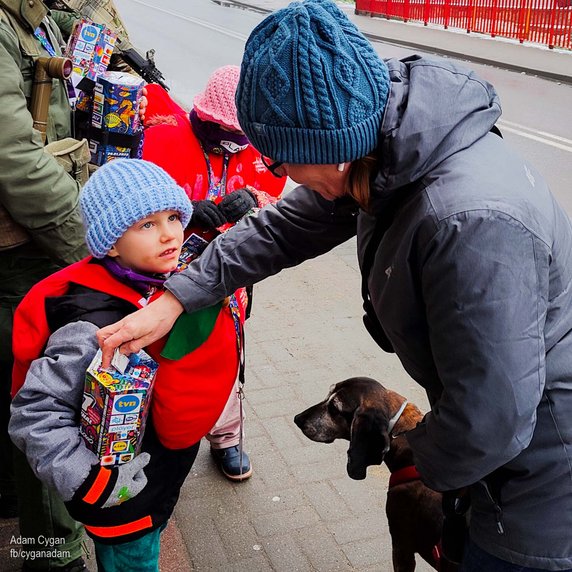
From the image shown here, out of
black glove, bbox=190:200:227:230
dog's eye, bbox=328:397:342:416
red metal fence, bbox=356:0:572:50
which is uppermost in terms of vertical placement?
black glove, bbox=190:200:227:230

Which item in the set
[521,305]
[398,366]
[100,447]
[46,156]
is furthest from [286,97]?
[398,366]

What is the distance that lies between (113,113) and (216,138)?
46cm

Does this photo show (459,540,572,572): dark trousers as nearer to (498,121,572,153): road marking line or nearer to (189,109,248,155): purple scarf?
(189,109,248,155): purple scarf

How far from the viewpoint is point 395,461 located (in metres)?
2.73

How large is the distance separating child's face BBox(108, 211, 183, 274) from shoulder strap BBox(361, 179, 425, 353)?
63 centimetres

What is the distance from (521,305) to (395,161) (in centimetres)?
38

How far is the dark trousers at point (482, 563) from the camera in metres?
1.81

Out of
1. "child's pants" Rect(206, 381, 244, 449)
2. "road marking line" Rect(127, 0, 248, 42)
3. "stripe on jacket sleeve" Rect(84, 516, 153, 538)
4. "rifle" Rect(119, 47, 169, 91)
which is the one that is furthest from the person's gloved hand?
"road marking line" Rect(127, 0, 248, 42)

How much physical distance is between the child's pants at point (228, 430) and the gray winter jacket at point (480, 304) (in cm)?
180

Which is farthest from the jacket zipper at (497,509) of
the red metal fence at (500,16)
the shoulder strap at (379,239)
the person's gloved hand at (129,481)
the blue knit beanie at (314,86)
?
the red metal fence at (500,16)

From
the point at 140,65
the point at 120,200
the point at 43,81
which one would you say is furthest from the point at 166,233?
the point at 140,65

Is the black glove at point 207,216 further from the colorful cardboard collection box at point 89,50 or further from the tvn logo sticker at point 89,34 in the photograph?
the tvn logo sticker at point 89,34

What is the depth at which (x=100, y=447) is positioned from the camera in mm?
2037

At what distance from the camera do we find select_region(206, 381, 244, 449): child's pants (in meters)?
3.53
